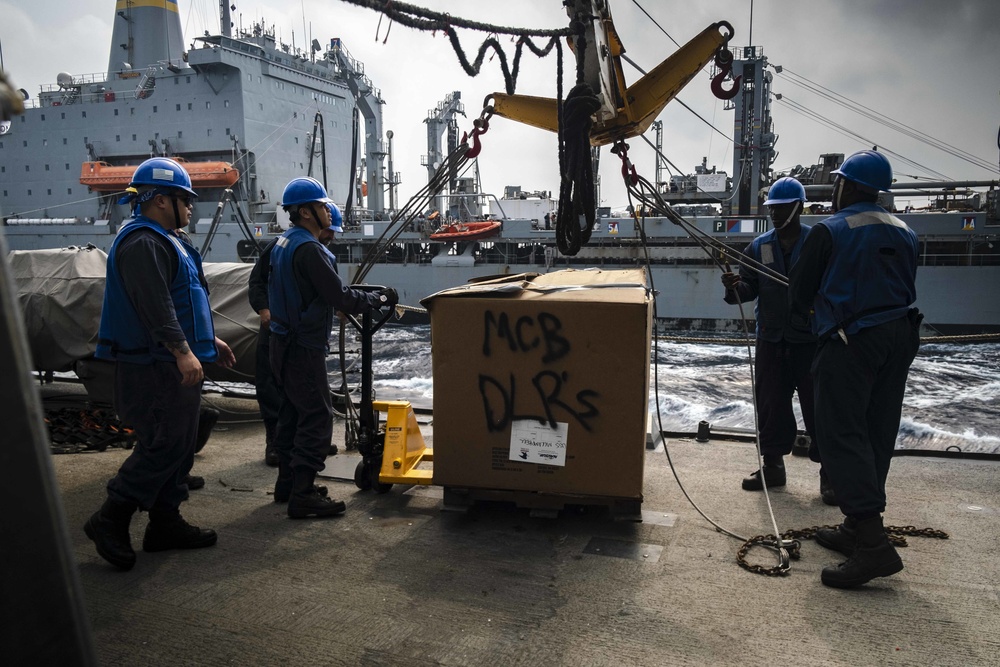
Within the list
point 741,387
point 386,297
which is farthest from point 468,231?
point 386,297

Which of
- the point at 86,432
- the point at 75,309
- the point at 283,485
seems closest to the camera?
the point at 283,485

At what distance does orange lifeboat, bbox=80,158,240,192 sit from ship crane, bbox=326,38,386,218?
6593mm

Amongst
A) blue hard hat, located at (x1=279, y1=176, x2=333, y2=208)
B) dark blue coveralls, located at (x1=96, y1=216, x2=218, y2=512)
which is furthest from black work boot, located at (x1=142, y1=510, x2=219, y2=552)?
blue hard hat, located at (x1=279, y1=176, x2=333, y2=208)

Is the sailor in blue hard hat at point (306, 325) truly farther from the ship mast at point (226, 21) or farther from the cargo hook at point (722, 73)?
the ship mast at point (226, 21)

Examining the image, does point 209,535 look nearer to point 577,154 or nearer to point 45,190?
point 577,154

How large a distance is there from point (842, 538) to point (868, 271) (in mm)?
1184

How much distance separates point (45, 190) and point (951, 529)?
33595 mm

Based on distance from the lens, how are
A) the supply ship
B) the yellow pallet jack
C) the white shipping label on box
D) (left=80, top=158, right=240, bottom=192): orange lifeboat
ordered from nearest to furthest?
the white shipping label on box → the yellow pallet jack → the supply ship → (left=80, top=158, right=240, bottom=192): orange lifeboat

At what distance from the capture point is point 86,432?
4.86m

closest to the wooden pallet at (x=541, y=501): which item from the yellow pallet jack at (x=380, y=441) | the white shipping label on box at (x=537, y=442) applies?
the white shipping label on box at (x=537, y=442)

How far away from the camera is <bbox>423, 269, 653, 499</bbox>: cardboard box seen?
3.03 m

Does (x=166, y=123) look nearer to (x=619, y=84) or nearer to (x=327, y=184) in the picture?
(x=327, y=184)

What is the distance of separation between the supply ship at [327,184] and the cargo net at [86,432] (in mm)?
16379

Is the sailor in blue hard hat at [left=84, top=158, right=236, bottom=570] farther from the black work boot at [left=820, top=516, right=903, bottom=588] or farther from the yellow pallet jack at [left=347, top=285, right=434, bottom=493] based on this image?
the black work boot at [left=820, top=516, right=903, bottom=588]
